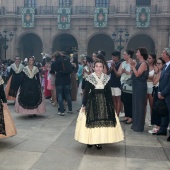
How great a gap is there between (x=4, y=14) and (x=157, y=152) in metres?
27.6

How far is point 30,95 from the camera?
7.92m

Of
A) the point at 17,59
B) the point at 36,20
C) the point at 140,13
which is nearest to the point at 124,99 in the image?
the point at 17,59

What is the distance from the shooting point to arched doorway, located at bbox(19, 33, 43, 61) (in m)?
31.8

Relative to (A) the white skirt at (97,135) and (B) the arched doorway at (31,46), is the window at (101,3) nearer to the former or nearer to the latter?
(B) the arched doorway at (31,46)

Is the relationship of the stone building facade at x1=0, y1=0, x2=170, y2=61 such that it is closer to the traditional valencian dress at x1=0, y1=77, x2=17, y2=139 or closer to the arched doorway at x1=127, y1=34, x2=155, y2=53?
the arched doorway at x1=127, y1=34, x2=155, y2=53

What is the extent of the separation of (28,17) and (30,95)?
2260cm

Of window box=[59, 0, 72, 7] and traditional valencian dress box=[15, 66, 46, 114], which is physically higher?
window box=[59, 0, 72, 7]

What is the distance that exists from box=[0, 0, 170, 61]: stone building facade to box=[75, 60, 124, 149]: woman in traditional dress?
22.7 meters

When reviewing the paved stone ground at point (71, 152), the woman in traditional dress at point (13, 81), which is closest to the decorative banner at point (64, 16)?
the woman in traditional dress at point (13, 81)

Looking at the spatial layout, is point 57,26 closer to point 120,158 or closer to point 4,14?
point 4,14

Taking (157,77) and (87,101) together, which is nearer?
(87,101)

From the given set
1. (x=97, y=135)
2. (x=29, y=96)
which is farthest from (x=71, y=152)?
(x=29, y=96)

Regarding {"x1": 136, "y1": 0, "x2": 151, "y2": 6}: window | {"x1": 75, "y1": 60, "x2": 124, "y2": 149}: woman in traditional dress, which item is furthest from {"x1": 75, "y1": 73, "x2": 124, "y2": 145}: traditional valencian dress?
{"x1": 136, "y1": 0, "x2": 151, "y2": 6}: window

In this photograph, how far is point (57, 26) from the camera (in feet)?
95.0
